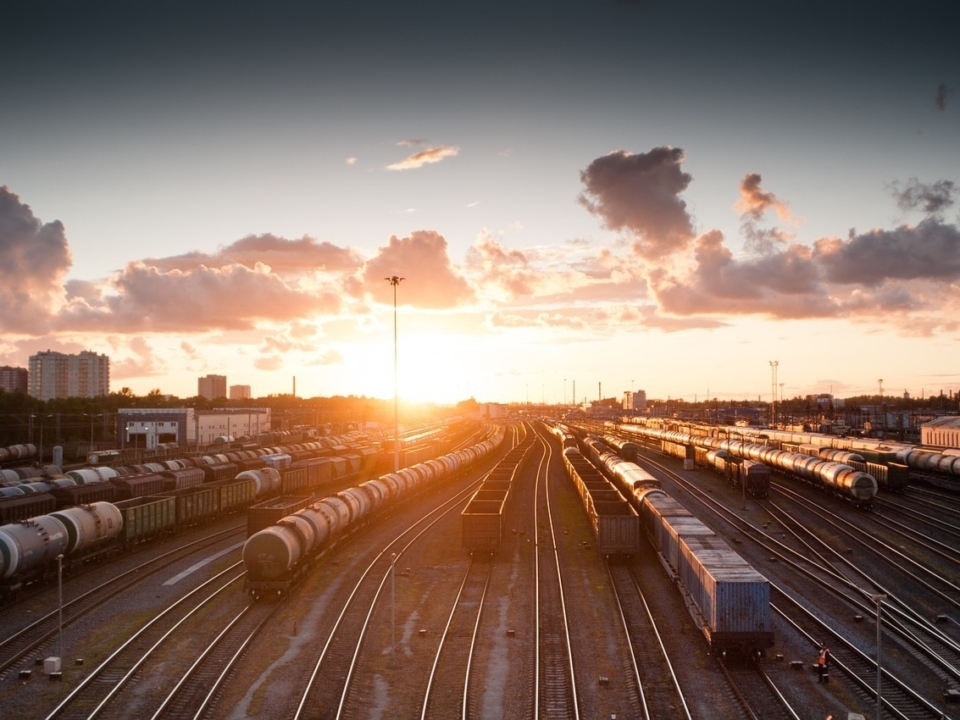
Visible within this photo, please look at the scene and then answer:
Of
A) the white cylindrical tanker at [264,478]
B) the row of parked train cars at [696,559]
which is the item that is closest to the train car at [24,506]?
the white cylindrical tanker at [264,478]

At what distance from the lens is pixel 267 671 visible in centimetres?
2486

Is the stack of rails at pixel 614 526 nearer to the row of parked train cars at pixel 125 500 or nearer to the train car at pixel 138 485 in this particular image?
the row of parked train cars at pixel 125 500

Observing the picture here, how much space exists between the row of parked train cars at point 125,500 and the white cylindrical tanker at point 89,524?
0.05 meters

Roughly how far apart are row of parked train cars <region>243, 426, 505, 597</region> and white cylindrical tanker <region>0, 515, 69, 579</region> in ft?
29.7

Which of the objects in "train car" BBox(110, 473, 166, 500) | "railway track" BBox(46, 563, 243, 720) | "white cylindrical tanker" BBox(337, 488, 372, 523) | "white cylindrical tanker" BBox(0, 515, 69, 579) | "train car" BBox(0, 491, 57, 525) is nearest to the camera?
"railway track" BBox(46, 563, 243, 720)

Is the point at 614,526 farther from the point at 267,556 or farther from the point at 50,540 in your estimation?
the point at 50,540

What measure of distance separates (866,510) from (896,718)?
4106 cm

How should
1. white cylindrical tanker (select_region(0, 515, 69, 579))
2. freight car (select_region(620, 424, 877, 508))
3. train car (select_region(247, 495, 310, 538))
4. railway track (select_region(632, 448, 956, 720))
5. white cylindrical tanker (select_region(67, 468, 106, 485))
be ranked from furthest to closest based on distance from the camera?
white cylindrical tanker (select_region(67, 468, 106, 485))
freight car (select_region(620, 424, 877, 508))
train car (select_region(247, 495, 310, 538))
white cylindrical tanker (select_region(0, 515, 69, 579))
railway track (select_region(632, 448, 956, 720))

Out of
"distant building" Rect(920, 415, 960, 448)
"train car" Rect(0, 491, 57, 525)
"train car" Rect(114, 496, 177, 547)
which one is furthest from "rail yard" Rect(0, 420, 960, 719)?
A: "distant building" Rect(920, 415, 960, 448)

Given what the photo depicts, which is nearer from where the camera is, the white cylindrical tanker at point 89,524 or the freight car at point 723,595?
the freight car at point 723,595

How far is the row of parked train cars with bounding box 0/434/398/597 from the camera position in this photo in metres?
34.1

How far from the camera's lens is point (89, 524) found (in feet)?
123

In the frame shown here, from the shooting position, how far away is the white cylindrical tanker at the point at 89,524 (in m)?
36.3

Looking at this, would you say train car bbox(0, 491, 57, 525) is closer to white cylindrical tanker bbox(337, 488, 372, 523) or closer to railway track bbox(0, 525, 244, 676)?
railway track bbox(0, 525, 244, 676)
